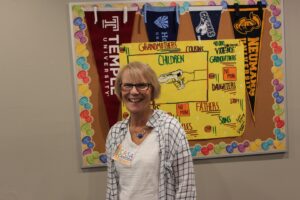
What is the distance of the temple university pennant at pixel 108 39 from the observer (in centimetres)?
197

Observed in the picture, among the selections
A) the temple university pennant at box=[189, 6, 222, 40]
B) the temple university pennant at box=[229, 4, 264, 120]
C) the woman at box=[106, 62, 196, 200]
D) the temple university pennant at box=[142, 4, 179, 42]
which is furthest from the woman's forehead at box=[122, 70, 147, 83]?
the temple university pennant at box=[229, 4, 264, 120]

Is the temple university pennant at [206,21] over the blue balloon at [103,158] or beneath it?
over

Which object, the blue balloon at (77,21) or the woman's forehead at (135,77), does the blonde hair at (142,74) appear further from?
the blue balloon at (77,21)

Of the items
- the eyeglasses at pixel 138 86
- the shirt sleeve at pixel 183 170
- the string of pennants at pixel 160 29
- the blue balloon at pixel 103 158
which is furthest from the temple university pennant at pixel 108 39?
the shirt sleeve at pixel 183 170

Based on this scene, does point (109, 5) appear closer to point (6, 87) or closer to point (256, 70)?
point (6, 87)

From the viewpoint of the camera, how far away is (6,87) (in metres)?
1.96

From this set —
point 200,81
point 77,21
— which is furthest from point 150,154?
point 77,21

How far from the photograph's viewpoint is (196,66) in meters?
2.05

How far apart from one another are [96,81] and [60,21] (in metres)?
0.39

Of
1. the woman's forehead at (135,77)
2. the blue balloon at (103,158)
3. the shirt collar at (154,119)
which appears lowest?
the blue balloon at (103,158)

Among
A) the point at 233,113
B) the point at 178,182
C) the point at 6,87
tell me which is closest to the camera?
the point at 178,182

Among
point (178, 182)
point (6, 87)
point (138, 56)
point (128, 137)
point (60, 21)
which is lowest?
point (178, 182)

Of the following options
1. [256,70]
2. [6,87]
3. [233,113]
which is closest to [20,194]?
[6,87]

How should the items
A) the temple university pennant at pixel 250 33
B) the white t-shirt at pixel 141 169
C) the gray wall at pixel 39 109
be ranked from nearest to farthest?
the white t-shirt at pixel 141 169 → the gray wall at pixel 39 109 → the temple university pennant at pixel 250 33
